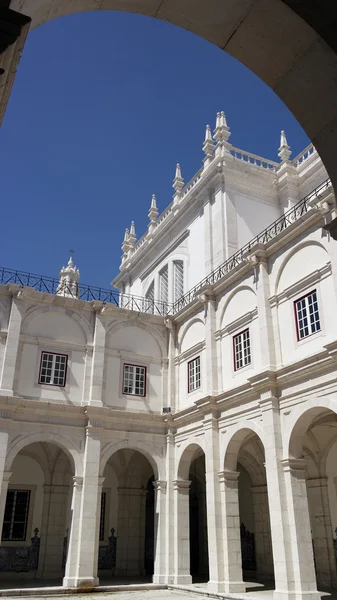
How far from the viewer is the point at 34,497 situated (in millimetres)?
22203

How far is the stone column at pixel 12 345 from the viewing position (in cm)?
1875

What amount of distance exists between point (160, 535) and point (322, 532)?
19.0ft

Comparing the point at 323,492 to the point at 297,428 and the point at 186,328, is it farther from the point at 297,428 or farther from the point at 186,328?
the point at 186,328

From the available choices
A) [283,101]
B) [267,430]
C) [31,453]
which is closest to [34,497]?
[31,453]

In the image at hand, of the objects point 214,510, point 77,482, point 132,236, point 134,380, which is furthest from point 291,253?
point 132,236

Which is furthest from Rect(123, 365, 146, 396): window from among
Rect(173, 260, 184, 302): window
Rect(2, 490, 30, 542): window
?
Rect(2, 490, 30, 542): window

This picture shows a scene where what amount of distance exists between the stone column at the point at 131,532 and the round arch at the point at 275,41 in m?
22.0

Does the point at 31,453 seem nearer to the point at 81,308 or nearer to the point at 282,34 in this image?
the point at 81,308

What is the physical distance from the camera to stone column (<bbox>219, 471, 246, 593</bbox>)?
16.3 metres

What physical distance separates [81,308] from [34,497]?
823 centimetres

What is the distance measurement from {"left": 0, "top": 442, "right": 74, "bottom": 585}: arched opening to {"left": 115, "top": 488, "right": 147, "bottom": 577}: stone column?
7.87 feet

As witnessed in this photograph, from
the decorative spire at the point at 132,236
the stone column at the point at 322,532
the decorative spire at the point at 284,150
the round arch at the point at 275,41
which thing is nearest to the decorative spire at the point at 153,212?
the decorative spire at the point at 132,236

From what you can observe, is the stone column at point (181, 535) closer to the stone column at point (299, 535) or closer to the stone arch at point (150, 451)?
the stone arch at point (150, 451)

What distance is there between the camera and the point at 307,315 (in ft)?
50.0
